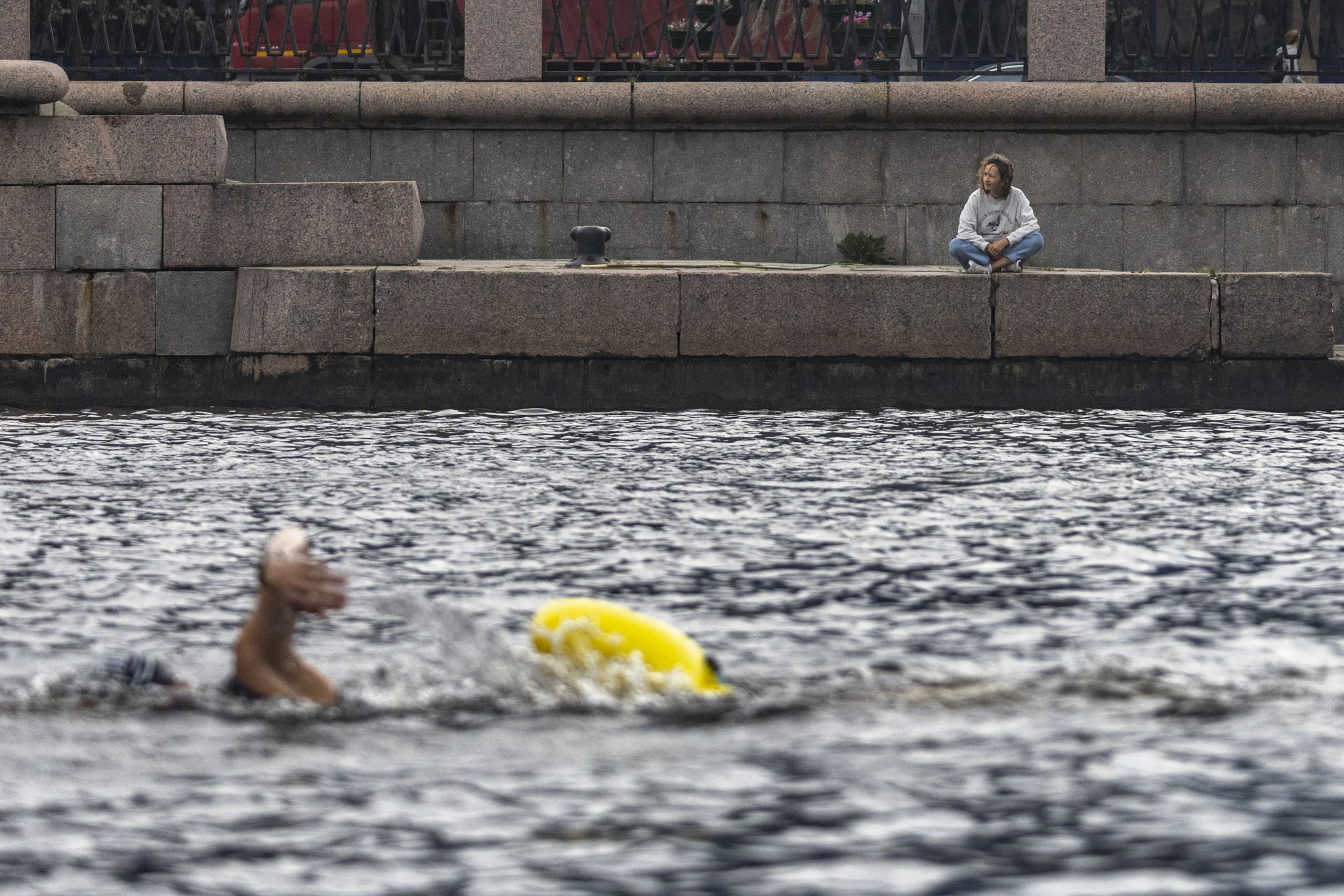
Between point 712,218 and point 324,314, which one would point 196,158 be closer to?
point 324,314

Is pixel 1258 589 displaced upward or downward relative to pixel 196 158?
downward

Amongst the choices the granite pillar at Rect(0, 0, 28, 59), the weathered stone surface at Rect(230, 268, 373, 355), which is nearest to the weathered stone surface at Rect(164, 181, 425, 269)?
the weathered stone surface at Rect(230, 268, 373, 355)

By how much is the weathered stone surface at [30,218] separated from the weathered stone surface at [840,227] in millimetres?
5712

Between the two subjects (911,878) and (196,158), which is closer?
(911,878)

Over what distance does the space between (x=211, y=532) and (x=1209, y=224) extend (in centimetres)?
999

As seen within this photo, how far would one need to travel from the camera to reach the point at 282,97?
611 inches

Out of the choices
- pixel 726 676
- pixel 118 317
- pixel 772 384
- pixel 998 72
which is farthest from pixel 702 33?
pixel 726 676

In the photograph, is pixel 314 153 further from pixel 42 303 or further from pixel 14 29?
pixel 42 303

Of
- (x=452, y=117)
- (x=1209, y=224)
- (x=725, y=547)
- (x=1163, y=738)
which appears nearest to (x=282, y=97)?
(x=452, y=117)

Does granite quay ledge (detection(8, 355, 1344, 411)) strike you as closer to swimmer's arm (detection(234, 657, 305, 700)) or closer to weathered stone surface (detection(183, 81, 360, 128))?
weathered stone surface (detection(183, 81, 360, 128))

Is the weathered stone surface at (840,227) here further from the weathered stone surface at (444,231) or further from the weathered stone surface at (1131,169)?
the weathered stone surface at (444,231)

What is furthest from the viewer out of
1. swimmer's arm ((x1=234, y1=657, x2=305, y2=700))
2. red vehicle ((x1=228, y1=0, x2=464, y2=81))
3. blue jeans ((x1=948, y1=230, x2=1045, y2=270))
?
red vehicle ((x1=228, y1=0, x2=464, y2=81))

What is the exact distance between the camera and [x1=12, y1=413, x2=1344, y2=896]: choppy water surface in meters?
4.02

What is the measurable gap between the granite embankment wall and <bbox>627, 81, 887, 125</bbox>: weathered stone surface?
0.06 ft
